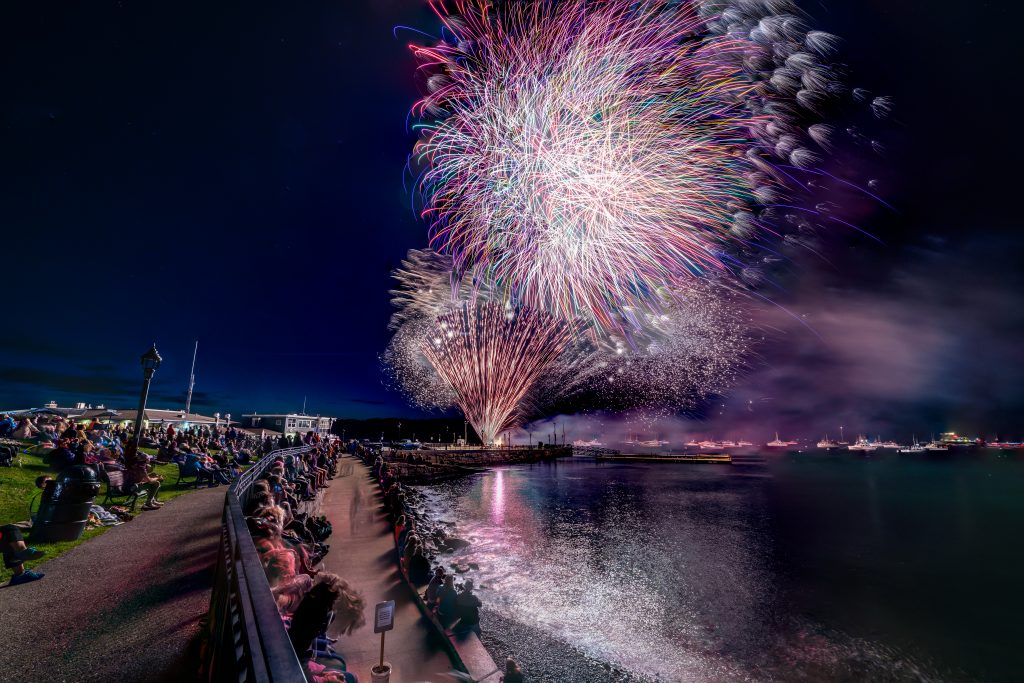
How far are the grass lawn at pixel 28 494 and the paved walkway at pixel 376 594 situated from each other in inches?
192

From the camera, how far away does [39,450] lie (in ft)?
64.4

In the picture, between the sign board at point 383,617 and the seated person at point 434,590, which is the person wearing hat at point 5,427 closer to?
the seated person at point 434,590

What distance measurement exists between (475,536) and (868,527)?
46.3 metres

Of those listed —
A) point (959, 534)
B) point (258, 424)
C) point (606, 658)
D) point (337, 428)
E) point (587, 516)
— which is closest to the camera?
point (606, 658)

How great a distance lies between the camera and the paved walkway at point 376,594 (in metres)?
6.71

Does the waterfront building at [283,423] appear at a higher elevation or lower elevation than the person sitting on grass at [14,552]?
higher

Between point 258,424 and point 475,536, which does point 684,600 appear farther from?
point 258,424

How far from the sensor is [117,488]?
1377 centimetres

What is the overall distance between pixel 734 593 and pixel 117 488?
2783cm

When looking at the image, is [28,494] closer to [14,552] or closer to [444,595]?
[14,552]

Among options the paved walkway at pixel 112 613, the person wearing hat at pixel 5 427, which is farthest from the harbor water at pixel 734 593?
the person wearing hat at pixel 5 427

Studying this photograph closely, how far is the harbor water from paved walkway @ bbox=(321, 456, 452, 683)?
5.13m

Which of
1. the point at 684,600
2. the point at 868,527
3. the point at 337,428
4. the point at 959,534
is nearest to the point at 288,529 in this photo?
the point at 684,600

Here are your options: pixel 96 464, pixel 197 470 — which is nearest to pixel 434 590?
pixel 96 464
